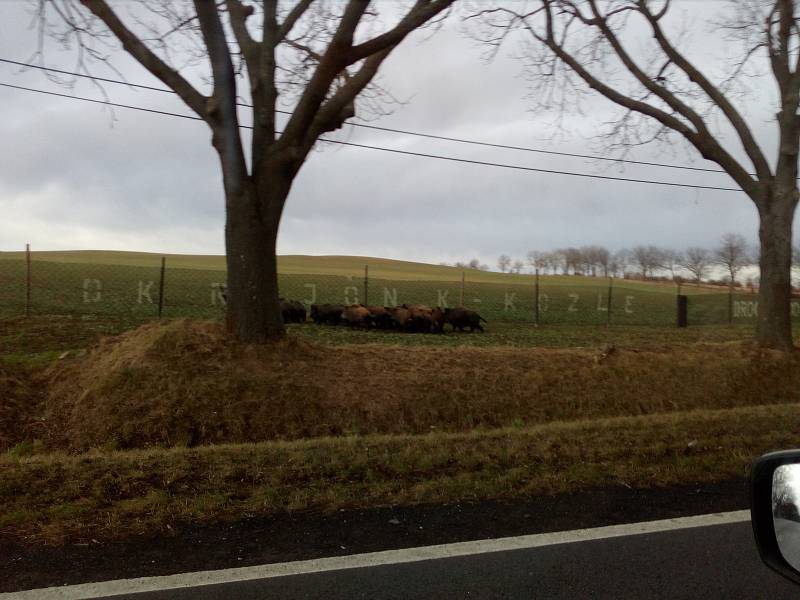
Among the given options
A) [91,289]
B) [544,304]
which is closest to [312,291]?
[91,289]

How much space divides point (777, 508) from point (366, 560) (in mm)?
2608

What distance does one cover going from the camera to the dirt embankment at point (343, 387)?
352 inches

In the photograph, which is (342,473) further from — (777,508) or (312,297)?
(312,297)

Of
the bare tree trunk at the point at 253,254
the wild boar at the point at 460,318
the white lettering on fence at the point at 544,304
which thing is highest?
the bare tree trunk at the point at 253,254

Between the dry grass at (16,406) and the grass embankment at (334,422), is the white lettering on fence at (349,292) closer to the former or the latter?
the grass embankment at (334,422)

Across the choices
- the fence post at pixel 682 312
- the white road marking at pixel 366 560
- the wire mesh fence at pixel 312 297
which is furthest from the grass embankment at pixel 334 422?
the fence post at pixel 682 312

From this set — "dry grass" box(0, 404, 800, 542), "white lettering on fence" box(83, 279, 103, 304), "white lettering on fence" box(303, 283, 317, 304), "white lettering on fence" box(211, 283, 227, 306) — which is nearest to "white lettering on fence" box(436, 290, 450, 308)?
"white lettering on fence" box(303, 283, 317, 304)

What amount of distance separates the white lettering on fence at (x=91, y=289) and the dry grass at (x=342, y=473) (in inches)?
492

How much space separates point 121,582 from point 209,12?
8.63 m

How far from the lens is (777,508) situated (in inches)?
93.8

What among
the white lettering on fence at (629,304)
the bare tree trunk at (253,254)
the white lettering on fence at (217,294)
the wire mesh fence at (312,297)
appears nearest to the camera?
the bare tree trunk at (253,254)

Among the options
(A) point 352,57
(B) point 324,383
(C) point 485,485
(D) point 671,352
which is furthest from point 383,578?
(D) point 671,352

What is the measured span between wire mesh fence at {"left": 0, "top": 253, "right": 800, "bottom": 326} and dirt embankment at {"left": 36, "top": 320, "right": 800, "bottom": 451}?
7421 millimetres

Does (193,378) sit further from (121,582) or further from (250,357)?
(121,582)
